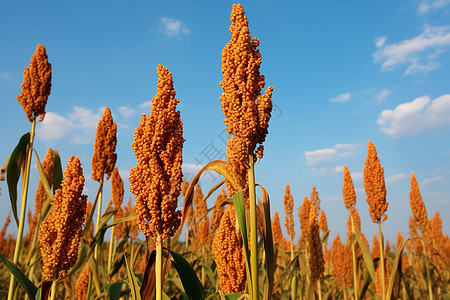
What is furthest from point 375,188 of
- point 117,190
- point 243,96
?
point 117,190

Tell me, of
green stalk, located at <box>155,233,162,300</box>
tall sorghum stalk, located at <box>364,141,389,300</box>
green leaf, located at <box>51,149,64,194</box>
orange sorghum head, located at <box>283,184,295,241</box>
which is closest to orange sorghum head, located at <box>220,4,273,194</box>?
green stalk, located at <box>155,233,162,300</box>

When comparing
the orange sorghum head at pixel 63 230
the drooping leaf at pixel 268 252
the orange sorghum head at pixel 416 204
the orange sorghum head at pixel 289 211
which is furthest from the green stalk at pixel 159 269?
the orange sorghum head at pixel 416 204

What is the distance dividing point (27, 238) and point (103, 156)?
854cm

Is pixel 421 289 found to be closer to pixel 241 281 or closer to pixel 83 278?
pixel 241 281

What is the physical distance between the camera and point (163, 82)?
2.37 m

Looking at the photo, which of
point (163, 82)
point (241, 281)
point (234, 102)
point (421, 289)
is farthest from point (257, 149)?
point (421, 289)

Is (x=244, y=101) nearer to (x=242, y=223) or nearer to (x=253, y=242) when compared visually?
(x=242, y=223)

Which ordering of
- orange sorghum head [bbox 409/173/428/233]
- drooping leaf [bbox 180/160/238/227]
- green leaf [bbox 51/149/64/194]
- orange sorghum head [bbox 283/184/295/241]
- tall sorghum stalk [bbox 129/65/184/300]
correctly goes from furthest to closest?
orange sorghum head [bbox 409/173/428/233] → orange sorghum head [bbox 283/184/295/241] → green leaf [bbox 51/149/64/194] → drooping leaf [bbox 180/160/238/227] → tall sorghum stalk [bbox 129/65/184/300]

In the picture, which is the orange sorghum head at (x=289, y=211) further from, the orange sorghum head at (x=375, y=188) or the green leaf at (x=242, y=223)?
the green leaf at (x=242, y=223)

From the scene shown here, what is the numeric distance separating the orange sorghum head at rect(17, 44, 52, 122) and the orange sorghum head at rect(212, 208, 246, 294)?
9.75 ft

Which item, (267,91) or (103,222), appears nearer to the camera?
(267,91)

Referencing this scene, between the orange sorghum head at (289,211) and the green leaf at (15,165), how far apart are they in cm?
545

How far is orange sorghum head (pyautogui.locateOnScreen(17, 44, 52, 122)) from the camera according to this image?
4516 millimetres

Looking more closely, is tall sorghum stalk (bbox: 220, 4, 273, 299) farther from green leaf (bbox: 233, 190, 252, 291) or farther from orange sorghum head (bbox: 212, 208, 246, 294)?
orange sorghum head (bbox: 212, 208, 246, 294)
